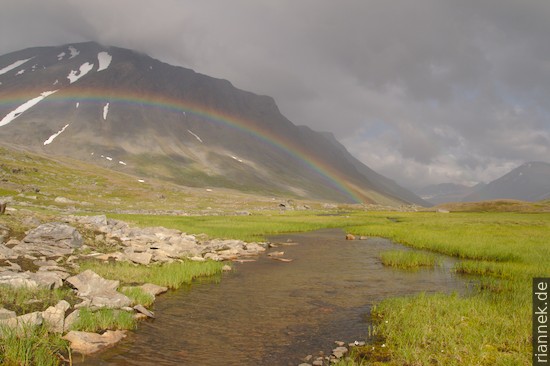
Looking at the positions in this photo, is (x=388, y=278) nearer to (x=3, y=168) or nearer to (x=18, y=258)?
(x=18, y=258)

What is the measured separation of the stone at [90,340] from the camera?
12117 millimetres

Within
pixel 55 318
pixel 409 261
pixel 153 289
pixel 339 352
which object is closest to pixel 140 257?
pixel 153 289

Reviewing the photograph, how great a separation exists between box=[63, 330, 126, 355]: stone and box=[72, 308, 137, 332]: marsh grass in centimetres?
65

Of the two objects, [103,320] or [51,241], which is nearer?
[103,320]

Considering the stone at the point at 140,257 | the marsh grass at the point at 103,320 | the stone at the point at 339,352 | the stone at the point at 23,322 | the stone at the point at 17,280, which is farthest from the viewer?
the stone at the point at 140,257

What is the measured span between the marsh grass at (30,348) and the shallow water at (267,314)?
1104 millimetres

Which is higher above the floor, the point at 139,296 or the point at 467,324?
the point at 467,324

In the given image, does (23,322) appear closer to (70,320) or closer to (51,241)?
(70,320)

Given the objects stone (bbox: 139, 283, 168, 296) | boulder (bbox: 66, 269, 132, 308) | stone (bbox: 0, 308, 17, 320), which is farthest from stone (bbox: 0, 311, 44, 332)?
stone (bbox: 139, 283, 168, 296)

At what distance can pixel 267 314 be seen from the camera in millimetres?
17000

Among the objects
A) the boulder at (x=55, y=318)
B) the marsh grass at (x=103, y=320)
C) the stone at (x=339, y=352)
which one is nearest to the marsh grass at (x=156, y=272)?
the marsh grass at (x=103, y=320)

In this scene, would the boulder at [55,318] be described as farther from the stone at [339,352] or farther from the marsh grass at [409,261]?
the marsh grass at [409,261]

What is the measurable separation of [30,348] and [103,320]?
3.58 meters

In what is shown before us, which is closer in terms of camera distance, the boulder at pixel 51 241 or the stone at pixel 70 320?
the stone at pixel 70 320
